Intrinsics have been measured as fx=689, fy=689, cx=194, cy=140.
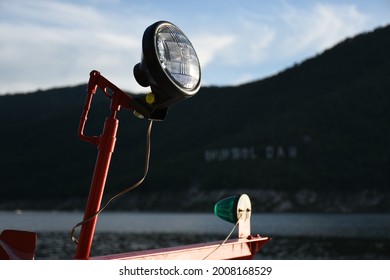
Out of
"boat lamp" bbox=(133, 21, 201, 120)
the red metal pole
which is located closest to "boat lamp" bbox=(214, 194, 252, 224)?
"boat lamp" bbox=(133, 21, 201, 120)

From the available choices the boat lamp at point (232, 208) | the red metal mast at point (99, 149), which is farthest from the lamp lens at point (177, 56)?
the boat lamp at point (232, 208)

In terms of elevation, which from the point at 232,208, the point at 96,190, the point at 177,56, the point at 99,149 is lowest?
the point at 96,190

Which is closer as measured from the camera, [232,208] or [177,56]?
[177,56]

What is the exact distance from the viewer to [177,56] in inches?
95.2

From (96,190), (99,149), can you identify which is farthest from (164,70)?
(96,190)

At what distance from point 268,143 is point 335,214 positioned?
27.3 meters

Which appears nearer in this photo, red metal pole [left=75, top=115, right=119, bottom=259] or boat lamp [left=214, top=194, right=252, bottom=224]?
red metal pole [left=75, top=115, right=119, bottom=259]

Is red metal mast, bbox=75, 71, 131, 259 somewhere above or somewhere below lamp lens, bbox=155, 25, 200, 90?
below

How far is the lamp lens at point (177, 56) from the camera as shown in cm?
235

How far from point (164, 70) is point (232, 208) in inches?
48.9

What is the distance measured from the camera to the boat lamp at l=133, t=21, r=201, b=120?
2.29 metres

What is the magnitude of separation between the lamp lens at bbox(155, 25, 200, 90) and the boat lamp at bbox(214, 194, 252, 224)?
1048mm

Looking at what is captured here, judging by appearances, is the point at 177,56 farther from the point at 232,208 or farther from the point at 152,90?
the point at 232,208

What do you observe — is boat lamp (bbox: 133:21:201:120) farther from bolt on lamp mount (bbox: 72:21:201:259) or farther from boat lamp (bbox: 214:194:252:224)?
boat lamp (bbox: 214:194:252:224)
